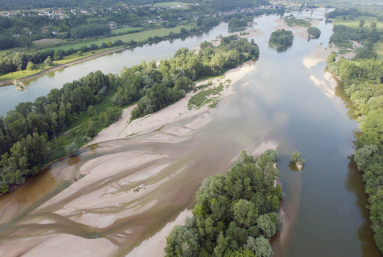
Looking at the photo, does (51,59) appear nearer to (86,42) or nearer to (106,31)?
(86,42)

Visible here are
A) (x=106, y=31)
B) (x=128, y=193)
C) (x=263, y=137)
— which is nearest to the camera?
(x=128, y=193)

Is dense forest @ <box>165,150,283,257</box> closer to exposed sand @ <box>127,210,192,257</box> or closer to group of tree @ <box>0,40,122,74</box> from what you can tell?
exposed sand @ <box>127,210,192,257</box>

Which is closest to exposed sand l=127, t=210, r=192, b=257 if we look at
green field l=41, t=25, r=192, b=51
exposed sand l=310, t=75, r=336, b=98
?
exposed sand l=310, t=75, r=336, b=98

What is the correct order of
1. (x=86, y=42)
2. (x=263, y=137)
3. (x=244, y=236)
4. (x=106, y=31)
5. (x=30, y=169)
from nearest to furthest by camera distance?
(x=244, y=236)
(x=30, y=169)
(x=263, y=137)
(x=86, y=42)
(x=106, y=31)

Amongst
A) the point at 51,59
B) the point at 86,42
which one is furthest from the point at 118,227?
the point at 86,42

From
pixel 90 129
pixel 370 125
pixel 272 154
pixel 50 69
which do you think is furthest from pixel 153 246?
pixel 50 69

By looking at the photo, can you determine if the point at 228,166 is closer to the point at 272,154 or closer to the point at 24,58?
the point at 272,154

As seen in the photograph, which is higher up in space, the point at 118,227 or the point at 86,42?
the point at 86,42

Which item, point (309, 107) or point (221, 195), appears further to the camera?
point (309, 107)
